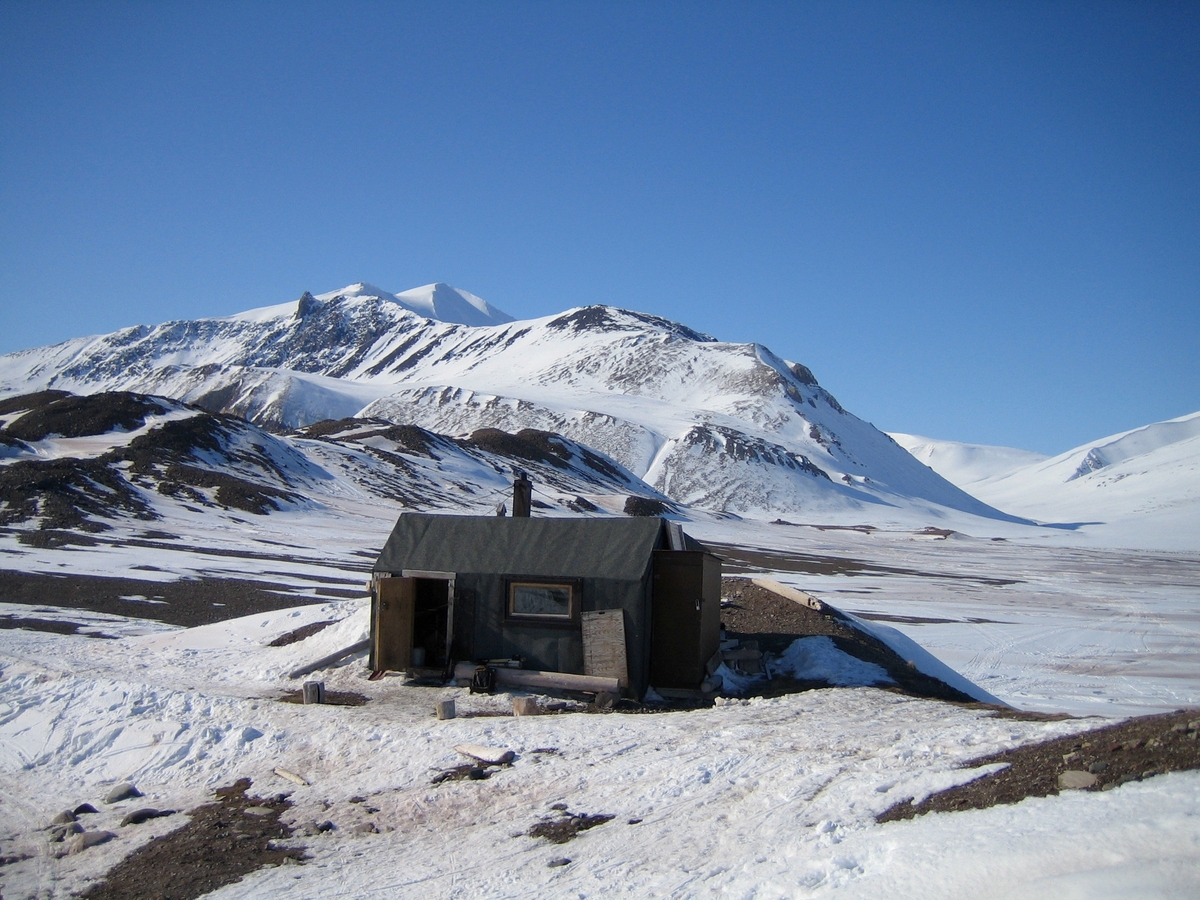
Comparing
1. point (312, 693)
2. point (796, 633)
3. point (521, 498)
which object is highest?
point (521, 498)

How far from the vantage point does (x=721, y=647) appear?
19406 mm

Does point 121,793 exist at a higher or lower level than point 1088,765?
lower

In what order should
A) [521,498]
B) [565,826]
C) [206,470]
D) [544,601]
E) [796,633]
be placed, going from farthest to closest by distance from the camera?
[206,470], [521,498], [796,633], [544,601], [565,826]

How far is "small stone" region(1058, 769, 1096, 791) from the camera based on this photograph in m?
6.98

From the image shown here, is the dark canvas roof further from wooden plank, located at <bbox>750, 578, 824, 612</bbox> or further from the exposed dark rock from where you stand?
the exposed dark rock

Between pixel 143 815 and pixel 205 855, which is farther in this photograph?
pixel 143 815

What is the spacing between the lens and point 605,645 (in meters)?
16.2

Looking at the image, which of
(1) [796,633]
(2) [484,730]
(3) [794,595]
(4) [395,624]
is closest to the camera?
(2) [484,730]

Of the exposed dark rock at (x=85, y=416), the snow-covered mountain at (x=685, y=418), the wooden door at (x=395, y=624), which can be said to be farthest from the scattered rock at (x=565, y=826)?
the snow-covered mountain at (x=685, y=418)

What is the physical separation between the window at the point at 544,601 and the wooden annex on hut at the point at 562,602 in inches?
0.8

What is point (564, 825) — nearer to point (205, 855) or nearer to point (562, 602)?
point (205, 855)

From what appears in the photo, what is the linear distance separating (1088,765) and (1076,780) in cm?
44

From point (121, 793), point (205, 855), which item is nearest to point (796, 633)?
point (121, 793)

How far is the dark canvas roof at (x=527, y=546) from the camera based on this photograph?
55.2ft
